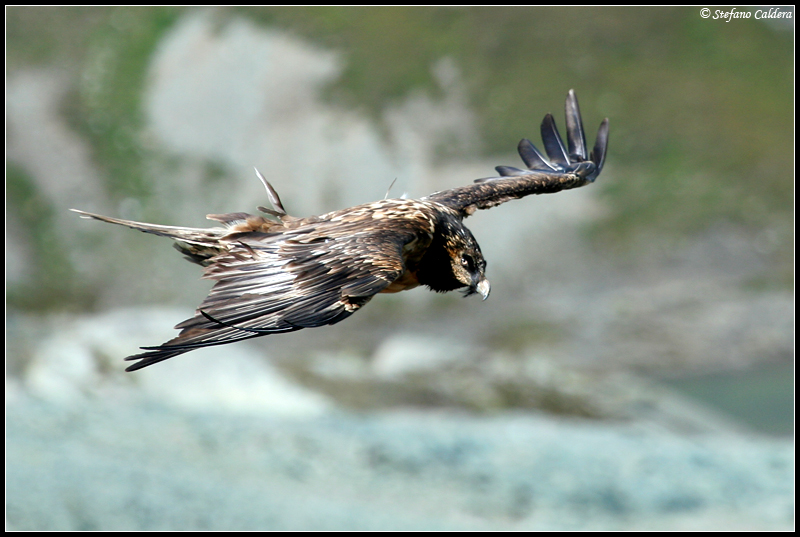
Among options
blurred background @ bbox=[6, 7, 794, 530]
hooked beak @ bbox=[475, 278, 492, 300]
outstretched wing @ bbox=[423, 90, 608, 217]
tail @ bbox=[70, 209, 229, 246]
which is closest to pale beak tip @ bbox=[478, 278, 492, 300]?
hooked beak @ bbox=[475, 278, 492, 300]

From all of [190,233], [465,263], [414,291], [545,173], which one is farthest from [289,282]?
[414,291]

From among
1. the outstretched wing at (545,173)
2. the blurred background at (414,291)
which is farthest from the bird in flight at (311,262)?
the blurred background at (414,291)

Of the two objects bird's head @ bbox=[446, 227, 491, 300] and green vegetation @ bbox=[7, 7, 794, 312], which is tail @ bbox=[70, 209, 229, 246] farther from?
green vegetation @ bbox=[7, 7, 794, 312]

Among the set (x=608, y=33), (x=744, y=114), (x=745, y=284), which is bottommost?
(x=745, y=284)

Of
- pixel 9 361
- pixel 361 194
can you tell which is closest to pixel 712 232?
pixel 361 194

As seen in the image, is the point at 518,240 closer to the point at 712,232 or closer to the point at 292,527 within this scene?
the point at 712,232

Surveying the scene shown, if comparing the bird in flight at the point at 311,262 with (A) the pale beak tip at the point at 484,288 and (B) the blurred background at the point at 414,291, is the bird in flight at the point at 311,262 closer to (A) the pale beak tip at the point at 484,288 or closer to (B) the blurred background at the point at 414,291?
(A) the pale beak tip at the point at 484,288
